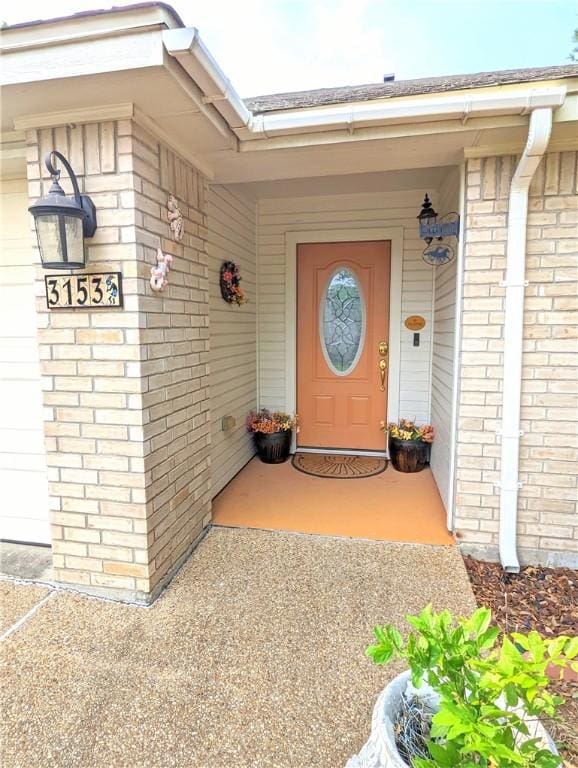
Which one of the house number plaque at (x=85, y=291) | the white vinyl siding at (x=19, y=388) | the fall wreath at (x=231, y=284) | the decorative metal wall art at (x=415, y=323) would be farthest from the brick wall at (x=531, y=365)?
the white vinyl siding at (x=19, y=388)

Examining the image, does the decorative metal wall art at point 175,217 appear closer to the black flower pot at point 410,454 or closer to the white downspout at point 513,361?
the white downspout at point 513,361

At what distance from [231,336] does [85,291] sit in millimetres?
1640

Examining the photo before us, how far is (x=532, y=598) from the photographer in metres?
2.17

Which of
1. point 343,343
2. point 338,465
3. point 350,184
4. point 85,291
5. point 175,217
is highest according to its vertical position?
point 350,184

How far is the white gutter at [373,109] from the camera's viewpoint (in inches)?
73.9

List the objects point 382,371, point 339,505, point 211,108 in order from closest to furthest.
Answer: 1. point 211,108
2. point 339,505
3. point 382,371

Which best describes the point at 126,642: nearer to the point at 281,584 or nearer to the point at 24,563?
the point at 281,584

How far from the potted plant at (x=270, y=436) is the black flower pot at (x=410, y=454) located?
39.0 inches

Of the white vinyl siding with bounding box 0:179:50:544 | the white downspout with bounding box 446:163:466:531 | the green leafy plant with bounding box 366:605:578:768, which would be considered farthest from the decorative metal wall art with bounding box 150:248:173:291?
the green leafy plant with bounding box 366:605:578:768

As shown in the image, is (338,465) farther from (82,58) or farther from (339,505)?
(82,58)

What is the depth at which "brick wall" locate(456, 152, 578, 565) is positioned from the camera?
7.55 ft

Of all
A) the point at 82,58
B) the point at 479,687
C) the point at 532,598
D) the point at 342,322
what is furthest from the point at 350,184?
the point at 479,687

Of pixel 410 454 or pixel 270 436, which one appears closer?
pixel 410 454

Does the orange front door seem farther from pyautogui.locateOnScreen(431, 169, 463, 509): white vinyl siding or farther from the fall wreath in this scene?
the fall wreath
